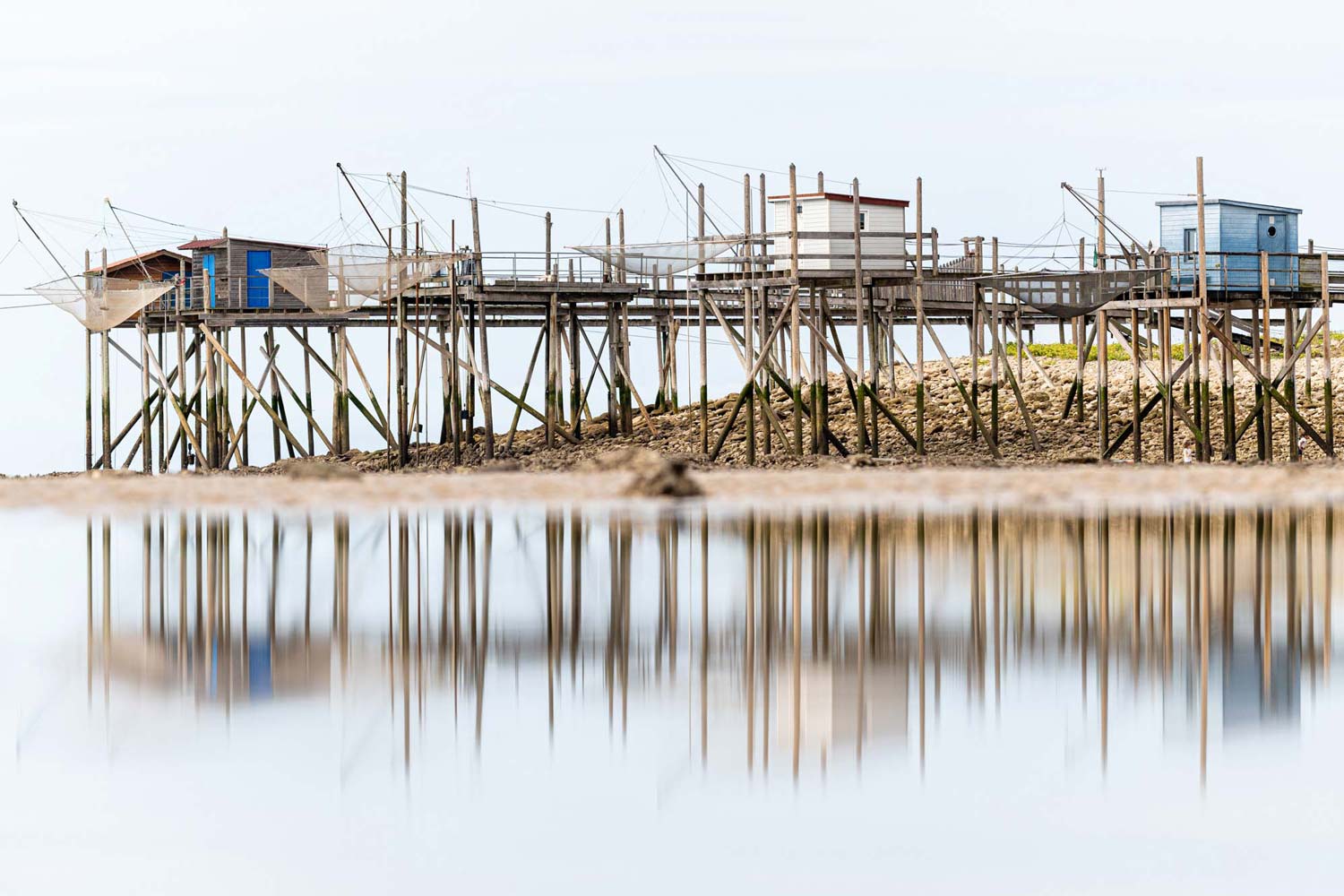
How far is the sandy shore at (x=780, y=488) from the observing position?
29094 millimetres

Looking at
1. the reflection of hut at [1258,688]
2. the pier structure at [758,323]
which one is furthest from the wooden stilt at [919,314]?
the reflection of hut at [1258,688]

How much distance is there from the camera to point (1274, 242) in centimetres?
4331

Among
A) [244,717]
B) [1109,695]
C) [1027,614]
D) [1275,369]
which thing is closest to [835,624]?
[1027,614]

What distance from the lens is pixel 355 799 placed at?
11.2 meters

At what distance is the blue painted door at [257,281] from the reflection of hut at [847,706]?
119 feet

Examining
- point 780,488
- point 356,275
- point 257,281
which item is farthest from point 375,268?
point 780,488

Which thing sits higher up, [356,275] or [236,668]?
[356,275]

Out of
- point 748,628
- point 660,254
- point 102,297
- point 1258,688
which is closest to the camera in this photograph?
point 1258,688

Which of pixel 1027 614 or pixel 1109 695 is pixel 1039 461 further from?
pixel 1109 695

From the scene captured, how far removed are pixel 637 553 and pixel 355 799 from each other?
10537mm

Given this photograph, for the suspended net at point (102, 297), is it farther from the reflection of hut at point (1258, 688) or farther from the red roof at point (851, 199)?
the reflection of hut at point (1258, 688)

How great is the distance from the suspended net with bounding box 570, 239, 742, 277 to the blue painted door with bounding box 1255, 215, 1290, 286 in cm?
1078

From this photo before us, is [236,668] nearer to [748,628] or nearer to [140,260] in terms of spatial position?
[748,628]

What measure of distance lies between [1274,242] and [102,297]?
26.4m
